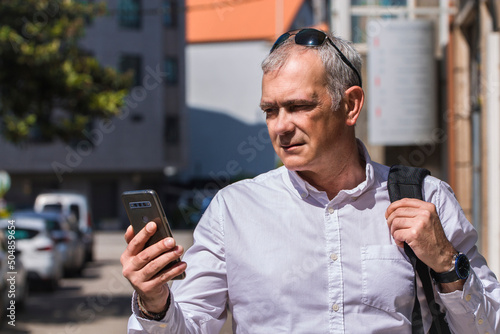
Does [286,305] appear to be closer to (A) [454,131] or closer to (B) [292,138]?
(B) [292,138]

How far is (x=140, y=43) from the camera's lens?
37.6m

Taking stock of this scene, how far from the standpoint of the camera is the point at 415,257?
2244mm

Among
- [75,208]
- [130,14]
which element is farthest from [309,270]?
[130,14]

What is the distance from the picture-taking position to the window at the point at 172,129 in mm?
39094

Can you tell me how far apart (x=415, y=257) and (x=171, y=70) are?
37.8m

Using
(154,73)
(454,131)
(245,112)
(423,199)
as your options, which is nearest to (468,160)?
(454,131)

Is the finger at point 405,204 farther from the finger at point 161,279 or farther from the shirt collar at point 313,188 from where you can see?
the finger at point 161,279

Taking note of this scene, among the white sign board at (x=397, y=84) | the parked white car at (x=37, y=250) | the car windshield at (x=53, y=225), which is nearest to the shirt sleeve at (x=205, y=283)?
the white sign board at (x=397, y=84)

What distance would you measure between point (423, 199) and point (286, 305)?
521mm

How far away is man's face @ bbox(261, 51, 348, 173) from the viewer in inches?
91.0

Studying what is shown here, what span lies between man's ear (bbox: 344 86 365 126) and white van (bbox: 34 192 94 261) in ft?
60.4

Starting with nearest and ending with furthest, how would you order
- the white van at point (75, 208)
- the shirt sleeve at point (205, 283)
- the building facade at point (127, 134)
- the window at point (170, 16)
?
1. the shirt sleeve at point (205, 283)
2. the white van at point (75, 208)
3. the building facade at point (127, 134)
4. the window at point (170, 16)

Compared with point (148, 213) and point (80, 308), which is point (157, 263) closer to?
point (148, 213)

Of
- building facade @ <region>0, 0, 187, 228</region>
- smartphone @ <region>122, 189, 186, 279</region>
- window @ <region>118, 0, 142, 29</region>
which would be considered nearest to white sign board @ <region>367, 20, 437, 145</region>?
smartphone @ <region>122, 189, 186, 279</region>
